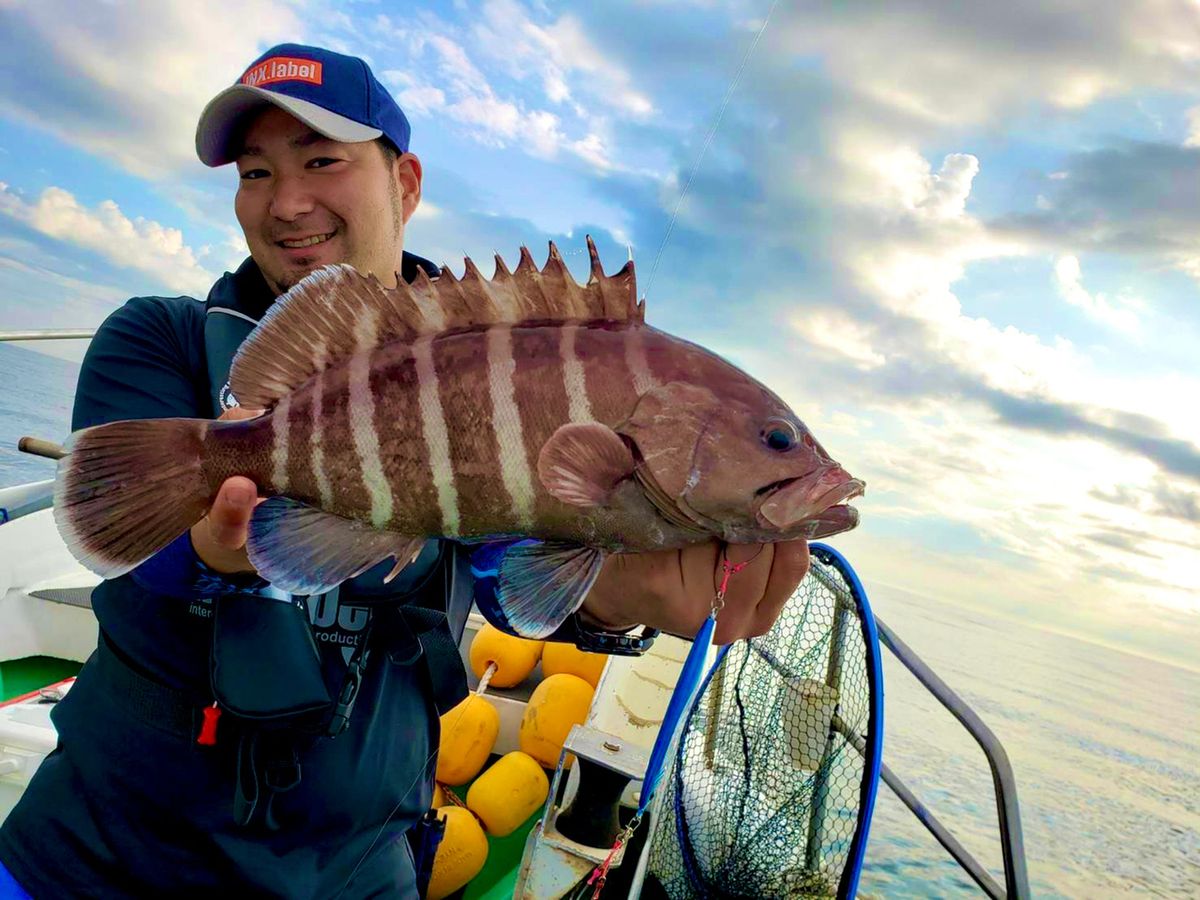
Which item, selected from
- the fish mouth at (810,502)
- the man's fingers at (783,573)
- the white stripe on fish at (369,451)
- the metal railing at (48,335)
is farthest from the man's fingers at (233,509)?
the metal railing at (48,335)

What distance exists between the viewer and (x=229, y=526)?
1508 mm

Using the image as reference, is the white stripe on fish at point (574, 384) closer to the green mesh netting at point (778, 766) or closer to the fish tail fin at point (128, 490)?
the fish tail fin at point (128, 490)

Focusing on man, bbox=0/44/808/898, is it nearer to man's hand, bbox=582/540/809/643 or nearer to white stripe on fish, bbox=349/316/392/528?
man's hand, bbox=582/540/809/643

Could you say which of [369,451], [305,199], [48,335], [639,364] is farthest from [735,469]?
[48,335]

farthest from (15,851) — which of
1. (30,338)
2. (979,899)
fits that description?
(979,899)

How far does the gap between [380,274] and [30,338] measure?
3.74 metres

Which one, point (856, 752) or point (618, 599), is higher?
point (618, 599)

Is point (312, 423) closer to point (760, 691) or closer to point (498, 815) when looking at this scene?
point (760, 691)

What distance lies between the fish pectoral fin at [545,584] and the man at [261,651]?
0.24 m

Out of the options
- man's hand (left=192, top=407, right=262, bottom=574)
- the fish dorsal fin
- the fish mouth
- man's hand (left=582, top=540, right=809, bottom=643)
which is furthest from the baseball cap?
the fish mouth

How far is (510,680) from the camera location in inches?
216

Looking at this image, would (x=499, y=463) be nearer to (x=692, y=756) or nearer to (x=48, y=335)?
(x=692, y=756)

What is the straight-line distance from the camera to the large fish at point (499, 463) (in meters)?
1.46

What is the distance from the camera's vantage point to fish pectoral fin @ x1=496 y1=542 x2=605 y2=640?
1521mm
